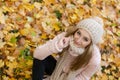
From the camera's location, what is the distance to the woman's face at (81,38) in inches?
92.1

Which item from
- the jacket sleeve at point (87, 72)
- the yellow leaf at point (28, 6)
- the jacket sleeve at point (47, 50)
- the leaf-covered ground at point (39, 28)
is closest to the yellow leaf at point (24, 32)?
the leaf-covered ground at point (39, 28)

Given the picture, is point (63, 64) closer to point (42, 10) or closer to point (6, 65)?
point (6, 65)

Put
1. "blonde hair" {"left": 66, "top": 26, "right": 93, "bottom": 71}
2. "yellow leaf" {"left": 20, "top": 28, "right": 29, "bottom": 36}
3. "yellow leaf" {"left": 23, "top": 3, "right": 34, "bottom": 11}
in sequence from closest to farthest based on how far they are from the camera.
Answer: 1. "blonde hair" {"left": 66, "top": 26, "right": 93, "bottom": 71}
2. "yellow leaf" {"left": 20, "top": 28, "right": 29, "bottom": 36}
3. "yellow leaf" {"left": 23, "top": 3, "right": 34, "bottom": 11}

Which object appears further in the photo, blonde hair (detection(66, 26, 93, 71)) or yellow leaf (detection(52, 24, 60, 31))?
yellow leaf (detection(52, 24, 60, 31))

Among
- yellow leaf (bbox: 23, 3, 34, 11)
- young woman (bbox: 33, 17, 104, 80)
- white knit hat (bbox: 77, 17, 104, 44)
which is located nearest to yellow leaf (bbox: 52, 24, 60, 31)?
yellow leaf (bbox: 23, 3, 34, 11)

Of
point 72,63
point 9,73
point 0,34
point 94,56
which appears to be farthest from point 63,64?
point 0,34

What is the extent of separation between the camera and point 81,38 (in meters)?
2.34

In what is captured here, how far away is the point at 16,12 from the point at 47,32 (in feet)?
1.18

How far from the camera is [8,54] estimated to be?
110 inches

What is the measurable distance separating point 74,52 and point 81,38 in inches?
4.9

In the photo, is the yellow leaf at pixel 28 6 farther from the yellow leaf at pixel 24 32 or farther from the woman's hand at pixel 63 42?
the woman's hand at pixel 63 42

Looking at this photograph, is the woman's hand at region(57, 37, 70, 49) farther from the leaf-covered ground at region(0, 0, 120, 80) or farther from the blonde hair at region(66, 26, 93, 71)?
the leaf-covered ground at region(0, 0, 120, 80)

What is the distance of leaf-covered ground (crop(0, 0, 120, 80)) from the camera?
2.79 m

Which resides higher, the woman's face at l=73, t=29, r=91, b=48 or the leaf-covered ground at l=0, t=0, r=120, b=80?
the woman's face at l=73, t=29, r=91, b=48
